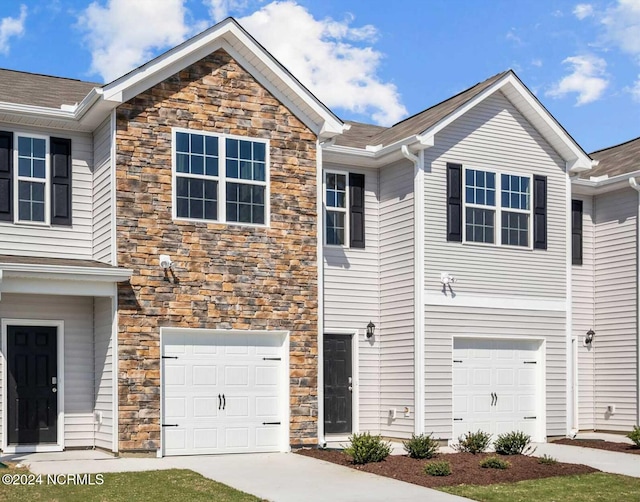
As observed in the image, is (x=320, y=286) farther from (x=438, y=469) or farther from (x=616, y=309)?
(x=616, y=309)

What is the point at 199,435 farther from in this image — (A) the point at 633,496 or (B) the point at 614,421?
(B) the point at 614,421

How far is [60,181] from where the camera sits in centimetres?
1658

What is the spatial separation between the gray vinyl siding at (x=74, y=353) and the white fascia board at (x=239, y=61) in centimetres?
366

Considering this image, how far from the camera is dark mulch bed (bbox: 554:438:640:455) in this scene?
17656mm

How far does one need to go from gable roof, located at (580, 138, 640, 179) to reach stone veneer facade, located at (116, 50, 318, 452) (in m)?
7.90

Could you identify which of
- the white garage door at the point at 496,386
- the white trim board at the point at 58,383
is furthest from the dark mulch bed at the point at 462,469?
the white trim board at the point at 58,383

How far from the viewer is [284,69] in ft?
55.8

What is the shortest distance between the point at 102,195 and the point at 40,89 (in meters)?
3.33

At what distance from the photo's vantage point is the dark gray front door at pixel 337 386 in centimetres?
1875

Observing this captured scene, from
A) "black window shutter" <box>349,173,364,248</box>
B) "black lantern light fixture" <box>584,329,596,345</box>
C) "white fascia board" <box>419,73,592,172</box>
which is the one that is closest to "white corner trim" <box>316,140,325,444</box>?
"black window shutter" <box>349,173,364,248</box>

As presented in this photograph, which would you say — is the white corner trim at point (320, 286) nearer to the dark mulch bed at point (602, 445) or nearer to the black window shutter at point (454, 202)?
the black window shutter at point (454, 202)

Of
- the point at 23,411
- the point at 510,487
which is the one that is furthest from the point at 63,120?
the point at 510,487

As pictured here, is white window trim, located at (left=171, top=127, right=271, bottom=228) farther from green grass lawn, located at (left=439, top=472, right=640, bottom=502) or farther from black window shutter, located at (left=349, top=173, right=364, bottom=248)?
green grass lawn, located at (left=439, top=472, right=640, bottom=502)

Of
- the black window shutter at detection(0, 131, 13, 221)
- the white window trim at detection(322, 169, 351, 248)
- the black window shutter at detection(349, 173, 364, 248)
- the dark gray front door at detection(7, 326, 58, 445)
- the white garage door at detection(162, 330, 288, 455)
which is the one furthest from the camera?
the black window shutter at detection(349, 173, 364, 248)
